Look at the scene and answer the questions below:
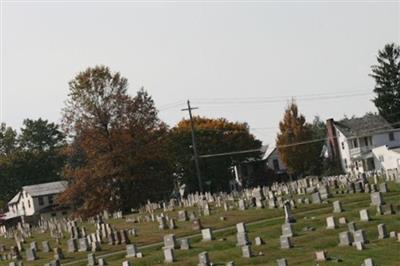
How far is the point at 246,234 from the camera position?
3750cm

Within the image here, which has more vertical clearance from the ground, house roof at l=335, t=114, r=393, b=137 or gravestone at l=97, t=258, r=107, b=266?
house roof at l=335, t=114, r=393, b=137

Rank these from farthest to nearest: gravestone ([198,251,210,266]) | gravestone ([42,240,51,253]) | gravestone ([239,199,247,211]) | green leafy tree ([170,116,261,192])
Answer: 1. green leafy tree ([170,116,261,192])
2. gravestone ([239,199,247,211])
3. gravestone ([42,240,51,253])
4. gravestone ([198,251,210,266])

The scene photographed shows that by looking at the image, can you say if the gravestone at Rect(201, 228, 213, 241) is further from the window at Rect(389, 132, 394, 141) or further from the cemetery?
the window at Rect(389, 132, 394, 141)

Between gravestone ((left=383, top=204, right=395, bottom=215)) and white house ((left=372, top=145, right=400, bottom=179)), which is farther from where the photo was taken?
white house ((left=372, top=145, right=400, bottom=179))

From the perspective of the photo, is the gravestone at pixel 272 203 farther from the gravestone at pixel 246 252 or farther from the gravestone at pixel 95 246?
the gravestone at pixel 246 252

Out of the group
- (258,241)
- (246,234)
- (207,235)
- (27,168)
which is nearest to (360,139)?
(27,168)

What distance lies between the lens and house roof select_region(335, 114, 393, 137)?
99.0 metres

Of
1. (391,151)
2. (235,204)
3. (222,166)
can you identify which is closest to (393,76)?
(391,151)

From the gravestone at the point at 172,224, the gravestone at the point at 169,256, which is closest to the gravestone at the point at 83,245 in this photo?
the gravestone at the point at 172,224

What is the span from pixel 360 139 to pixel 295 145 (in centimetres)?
999

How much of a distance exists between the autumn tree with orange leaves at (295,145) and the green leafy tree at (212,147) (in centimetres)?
665

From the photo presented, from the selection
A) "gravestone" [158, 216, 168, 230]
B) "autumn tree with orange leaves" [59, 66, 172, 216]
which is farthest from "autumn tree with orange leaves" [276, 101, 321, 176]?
"gravestone" [158, 216, 168, 230]

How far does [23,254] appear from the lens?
4591cm

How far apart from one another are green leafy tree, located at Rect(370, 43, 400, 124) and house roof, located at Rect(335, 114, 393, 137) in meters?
1.58
